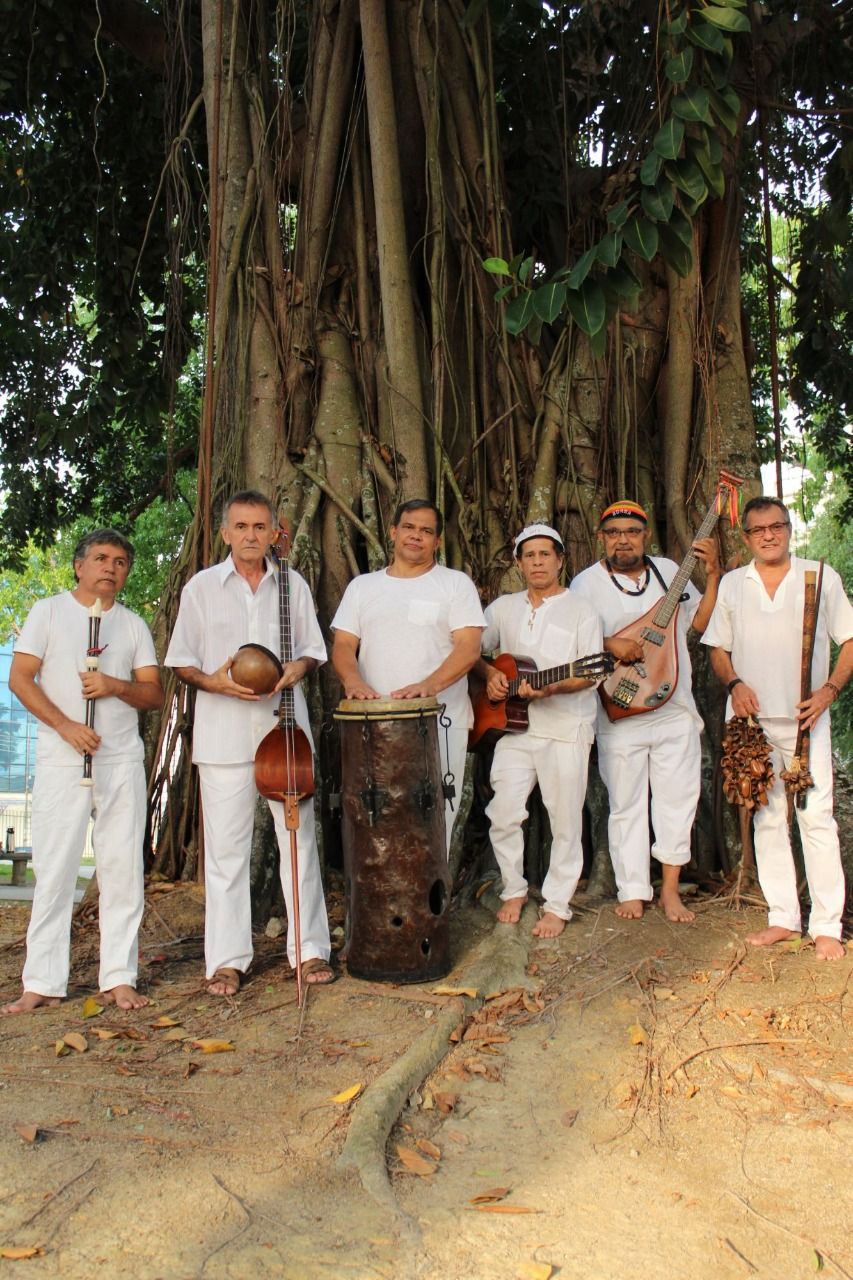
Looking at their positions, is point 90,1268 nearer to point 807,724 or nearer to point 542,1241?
point 542,1241

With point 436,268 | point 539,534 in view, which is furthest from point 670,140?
point 436,268

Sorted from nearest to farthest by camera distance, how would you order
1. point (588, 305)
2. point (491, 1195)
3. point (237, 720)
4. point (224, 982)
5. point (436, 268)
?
point (491, 1195) → point (224, 982) → point (237, 720) → point (588, 305) → point (436, 268)

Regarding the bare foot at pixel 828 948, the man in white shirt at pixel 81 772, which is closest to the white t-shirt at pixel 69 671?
the man in white shirt at pixel 81 772

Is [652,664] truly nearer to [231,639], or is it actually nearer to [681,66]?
[231,639]

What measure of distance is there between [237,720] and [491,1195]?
2101 mm

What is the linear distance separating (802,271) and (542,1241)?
7324 mm

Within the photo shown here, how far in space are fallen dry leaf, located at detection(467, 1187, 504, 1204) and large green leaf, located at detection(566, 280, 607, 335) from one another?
312 cm

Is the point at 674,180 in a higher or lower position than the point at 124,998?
higher

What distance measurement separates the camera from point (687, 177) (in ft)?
15.2

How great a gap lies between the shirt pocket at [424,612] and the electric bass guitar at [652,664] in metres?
0.82

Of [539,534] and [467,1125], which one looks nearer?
[467,1125]

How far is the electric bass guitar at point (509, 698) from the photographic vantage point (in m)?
4.82

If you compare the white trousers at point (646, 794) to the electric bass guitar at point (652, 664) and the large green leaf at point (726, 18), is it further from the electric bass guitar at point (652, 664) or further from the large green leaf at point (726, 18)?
the large green leaf at point (726, 18)


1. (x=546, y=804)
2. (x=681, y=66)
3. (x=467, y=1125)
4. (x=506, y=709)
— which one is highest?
(x=681, y=66)
